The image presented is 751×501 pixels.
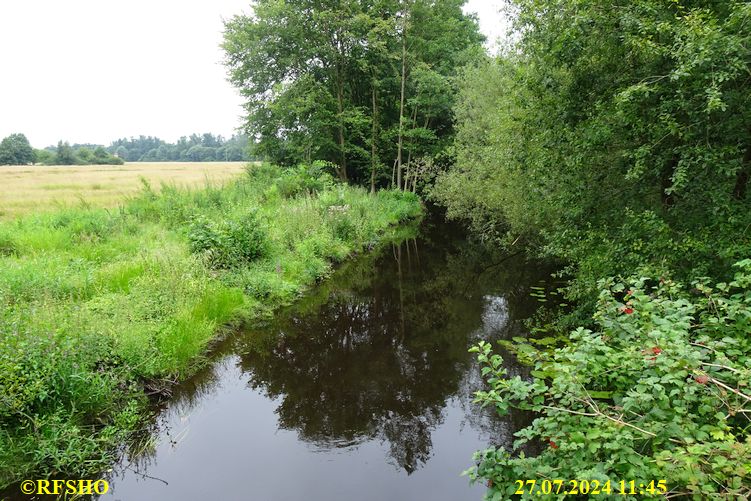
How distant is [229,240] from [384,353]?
552 cm

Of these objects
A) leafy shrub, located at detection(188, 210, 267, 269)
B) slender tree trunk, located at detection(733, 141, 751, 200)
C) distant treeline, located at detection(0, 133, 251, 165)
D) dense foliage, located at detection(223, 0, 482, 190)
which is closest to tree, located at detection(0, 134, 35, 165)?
distant treeline, located at detection(0, 133, 251, 165)

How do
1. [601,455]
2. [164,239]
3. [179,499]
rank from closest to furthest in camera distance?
[601,455] → [179,499] → [164,239]

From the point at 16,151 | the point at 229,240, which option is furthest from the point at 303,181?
the point at 16,151

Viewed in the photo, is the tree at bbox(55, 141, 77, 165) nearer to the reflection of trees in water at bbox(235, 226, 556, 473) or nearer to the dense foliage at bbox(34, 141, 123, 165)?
the dense foliage at bbox(34, 141, 123, 165)

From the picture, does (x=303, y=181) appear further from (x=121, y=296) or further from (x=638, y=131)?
(x=638, y=131)

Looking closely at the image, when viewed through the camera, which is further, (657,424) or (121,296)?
(121,296)

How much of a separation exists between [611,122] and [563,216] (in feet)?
6.10

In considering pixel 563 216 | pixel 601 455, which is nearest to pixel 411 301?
pixel 563 216

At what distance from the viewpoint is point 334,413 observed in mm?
5902

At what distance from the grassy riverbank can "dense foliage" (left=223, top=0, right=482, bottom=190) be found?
836cm

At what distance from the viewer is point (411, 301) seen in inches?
425

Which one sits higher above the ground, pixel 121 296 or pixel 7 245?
pixel 7 245

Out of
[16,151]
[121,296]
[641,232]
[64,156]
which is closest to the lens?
[641,232]

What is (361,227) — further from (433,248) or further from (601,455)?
(601,455)
